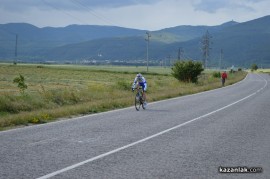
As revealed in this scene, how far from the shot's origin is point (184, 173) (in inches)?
283

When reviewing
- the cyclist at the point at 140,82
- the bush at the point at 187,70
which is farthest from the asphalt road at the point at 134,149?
the bush at the point at 187,70

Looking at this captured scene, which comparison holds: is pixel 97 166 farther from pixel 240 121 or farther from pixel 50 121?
pixel 240 121

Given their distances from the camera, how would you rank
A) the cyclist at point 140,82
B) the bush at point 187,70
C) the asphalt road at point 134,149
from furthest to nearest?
the bush at point 187,70 < the cyclist at point 140,82 < the asphalt road at point 134,149

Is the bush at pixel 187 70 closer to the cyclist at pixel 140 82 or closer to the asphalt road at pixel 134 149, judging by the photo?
the cyclist at pixel 140 82

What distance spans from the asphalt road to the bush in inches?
1291

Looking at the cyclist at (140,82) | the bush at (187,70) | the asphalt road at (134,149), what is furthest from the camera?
the bush at (187,70)

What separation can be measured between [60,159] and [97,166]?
0.93 m

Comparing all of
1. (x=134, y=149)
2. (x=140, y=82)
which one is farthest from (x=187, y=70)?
(x=134, y=149)

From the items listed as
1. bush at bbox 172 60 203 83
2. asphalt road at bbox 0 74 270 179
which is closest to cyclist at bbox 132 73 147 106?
asphalt road at bbox 0 74 270 179

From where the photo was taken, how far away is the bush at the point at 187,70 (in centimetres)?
4756

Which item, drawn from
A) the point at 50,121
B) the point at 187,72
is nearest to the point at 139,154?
the point at 50,121

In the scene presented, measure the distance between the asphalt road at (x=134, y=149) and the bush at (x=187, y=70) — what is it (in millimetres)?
32789

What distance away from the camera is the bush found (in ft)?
156

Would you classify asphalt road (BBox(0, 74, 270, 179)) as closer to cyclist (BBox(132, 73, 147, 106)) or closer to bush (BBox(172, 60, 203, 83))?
cyclist (BBox(132, 73, 147, 106))
